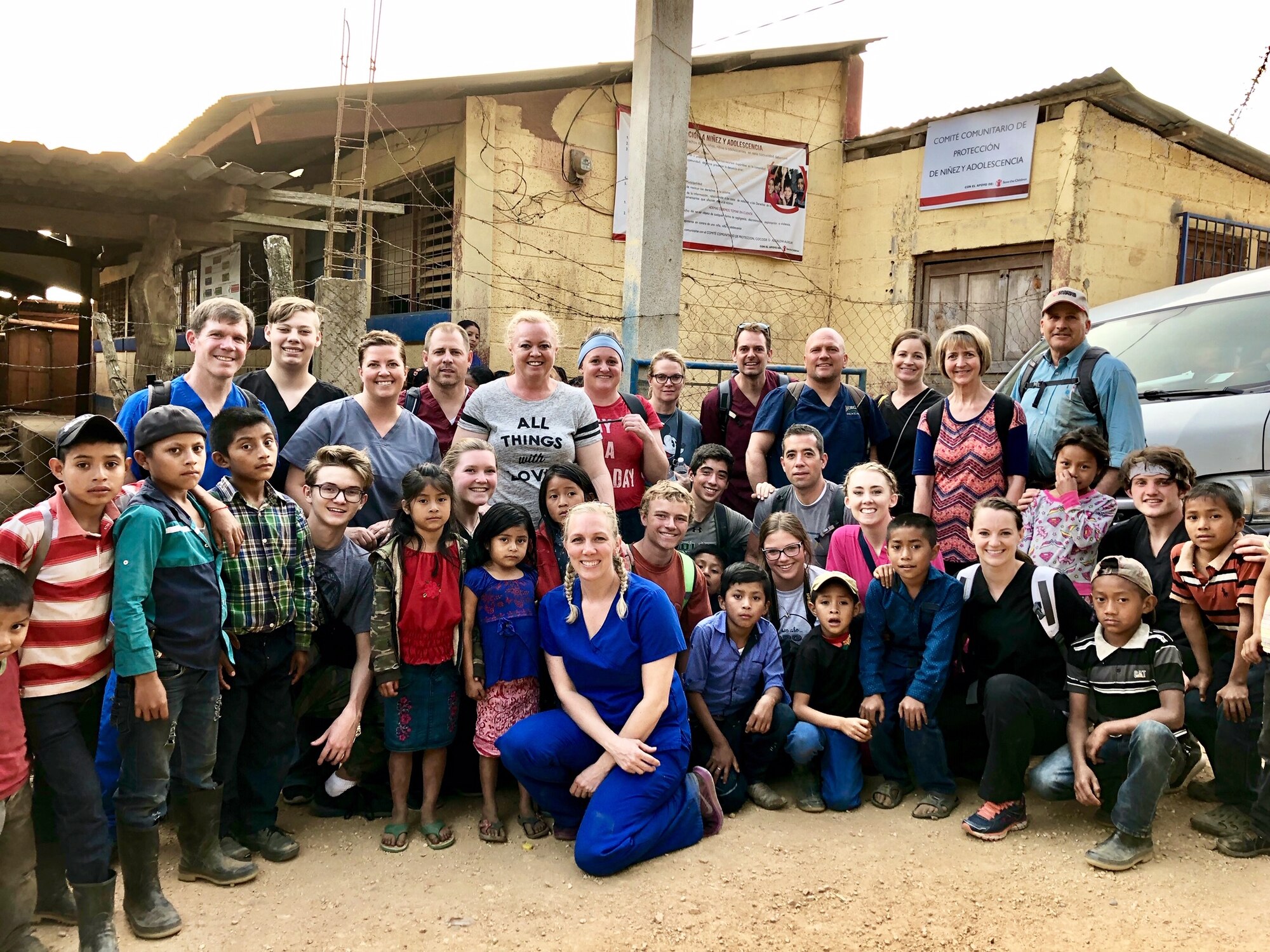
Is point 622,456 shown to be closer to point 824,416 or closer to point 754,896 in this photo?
point 824,416

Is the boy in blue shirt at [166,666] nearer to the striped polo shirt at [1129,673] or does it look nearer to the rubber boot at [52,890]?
the rubber boot at [52,890]

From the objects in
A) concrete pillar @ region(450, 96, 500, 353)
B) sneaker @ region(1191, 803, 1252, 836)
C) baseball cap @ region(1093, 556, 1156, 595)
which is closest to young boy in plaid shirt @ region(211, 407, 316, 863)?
baseball cap @ region(1093, 556, 1156, 595)

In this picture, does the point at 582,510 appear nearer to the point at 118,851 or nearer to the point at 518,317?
the point at 518,317

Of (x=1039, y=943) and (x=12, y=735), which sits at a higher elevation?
(x=12, y=735)

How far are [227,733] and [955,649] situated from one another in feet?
8.82

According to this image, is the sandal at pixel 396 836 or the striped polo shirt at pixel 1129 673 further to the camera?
the striped polo shirt at pixel 1129 673

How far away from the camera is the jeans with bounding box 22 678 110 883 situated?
8.23 ft

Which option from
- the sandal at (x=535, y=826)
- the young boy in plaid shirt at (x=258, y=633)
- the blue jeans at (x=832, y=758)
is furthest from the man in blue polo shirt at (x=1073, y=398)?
the young boy in plaid shirt at (x=258, y=633)

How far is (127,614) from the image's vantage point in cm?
259

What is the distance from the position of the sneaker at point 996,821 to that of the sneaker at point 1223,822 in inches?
23.6

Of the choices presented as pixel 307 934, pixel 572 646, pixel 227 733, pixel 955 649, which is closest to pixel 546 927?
pixel 307 934

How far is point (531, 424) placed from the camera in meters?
3.76

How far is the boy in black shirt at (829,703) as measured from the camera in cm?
357

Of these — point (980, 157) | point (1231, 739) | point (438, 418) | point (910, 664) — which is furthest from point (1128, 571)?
point (980, 157)
